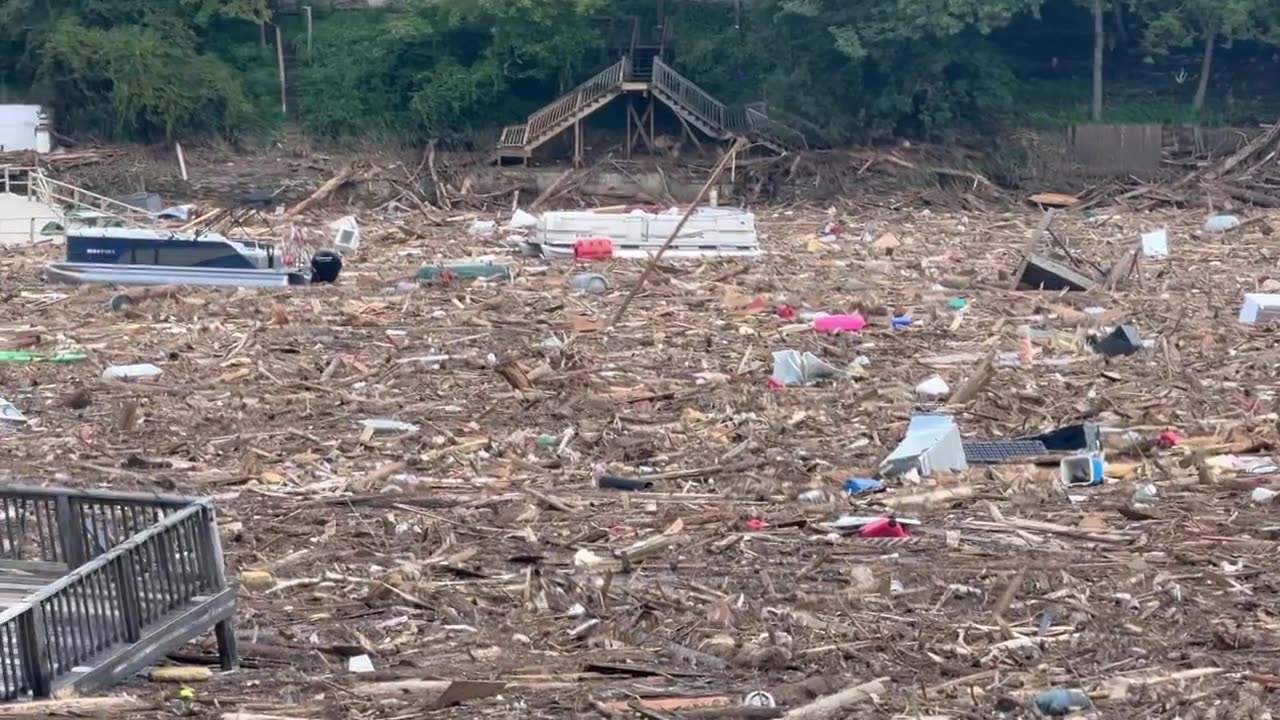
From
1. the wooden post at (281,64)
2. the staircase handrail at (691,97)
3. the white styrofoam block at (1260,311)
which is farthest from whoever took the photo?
the wooden post at (281,64)

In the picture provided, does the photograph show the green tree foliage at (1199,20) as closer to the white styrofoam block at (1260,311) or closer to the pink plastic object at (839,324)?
the white styrofoam block at (1260,311)

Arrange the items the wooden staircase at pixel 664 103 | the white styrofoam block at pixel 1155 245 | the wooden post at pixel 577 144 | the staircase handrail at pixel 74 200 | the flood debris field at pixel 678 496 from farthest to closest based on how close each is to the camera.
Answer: the wooden post at pixel 577 144 < the wooden staircase at pixel 664 103 < the staircase handrail at pixel 74 200 < the white styrofoam block at pixel 1155 245 < the flood debris field at pixel 678 496

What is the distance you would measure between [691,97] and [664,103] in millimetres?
689

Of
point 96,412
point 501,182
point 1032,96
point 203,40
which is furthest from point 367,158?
point 96,412

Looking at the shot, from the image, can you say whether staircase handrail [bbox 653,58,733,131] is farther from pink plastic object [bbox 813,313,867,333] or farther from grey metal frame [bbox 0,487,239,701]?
grey metal frame [bbox 0,487,239,701]

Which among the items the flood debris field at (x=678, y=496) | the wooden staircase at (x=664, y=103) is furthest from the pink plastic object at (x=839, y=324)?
the wooden staircase at (x=664, y=103)

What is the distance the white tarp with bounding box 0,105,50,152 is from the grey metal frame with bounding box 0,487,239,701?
37371 millimetres

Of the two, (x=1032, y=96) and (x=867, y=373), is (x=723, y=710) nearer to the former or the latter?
(x=867, y=373)

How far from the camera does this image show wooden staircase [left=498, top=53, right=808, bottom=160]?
142 feet

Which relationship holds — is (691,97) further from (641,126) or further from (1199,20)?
(1199,20)

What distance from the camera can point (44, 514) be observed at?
927cm

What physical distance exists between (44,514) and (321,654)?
5.38 feet

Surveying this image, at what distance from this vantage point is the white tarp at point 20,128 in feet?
145

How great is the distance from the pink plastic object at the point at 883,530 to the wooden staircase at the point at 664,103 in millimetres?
32098
